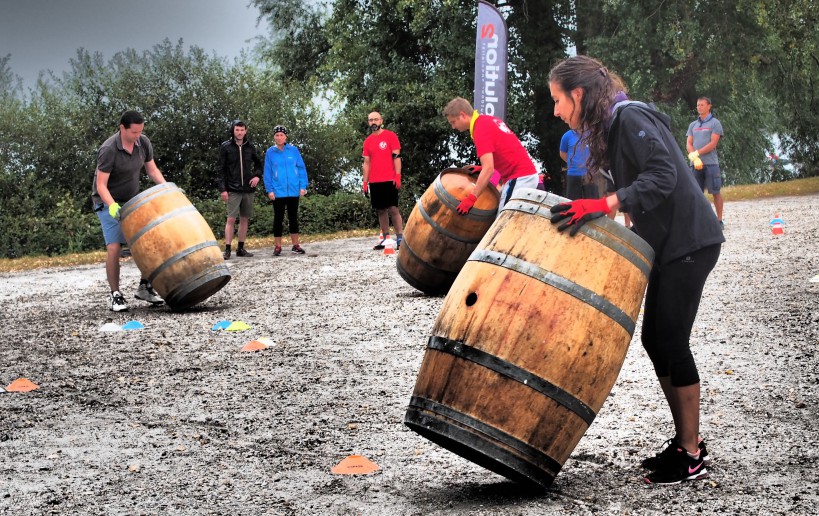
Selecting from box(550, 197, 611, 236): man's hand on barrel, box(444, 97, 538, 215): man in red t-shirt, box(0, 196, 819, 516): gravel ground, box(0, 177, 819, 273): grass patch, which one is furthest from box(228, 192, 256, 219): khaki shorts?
box(550, 197, 611, 236): man's hand on barrel

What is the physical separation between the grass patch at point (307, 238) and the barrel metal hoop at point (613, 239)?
13.9 meters

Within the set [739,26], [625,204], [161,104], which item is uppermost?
[739,26]

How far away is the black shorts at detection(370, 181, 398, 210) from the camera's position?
15109mm

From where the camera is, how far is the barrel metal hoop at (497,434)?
13.5ft

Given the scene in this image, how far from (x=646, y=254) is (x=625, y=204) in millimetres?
233

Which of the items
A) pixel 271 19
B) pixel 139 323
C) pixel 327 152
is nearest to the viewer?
pixel 139 323

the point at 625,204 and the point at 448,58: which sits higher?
the point at 448,58

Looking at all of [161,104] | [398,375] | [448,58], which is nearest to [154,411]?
[398,375]

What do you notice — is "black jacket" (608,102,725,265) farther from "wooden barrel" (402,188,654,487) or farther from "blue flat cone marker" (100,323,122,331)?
"blue flat cone marker" (100,323,122,331)

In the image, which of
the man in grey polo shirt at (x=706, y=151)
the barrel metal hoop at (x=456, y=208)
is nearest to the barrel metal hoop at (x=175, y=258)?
the barrel metal hoop at (x=456, y=208)

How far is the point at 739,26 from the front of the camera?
2464 centimetres

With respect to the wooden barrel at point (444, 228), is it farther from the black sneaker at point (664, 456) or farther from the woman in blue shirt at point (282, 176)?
the woman in blue shirt at point (282, 176)

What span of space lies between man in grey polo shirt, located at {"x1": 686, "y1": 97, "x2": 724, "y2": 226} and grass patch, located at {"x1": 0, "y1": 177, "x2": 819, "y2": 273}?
7507mm

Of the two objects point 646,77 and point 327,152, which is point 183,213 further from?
point 646,77
